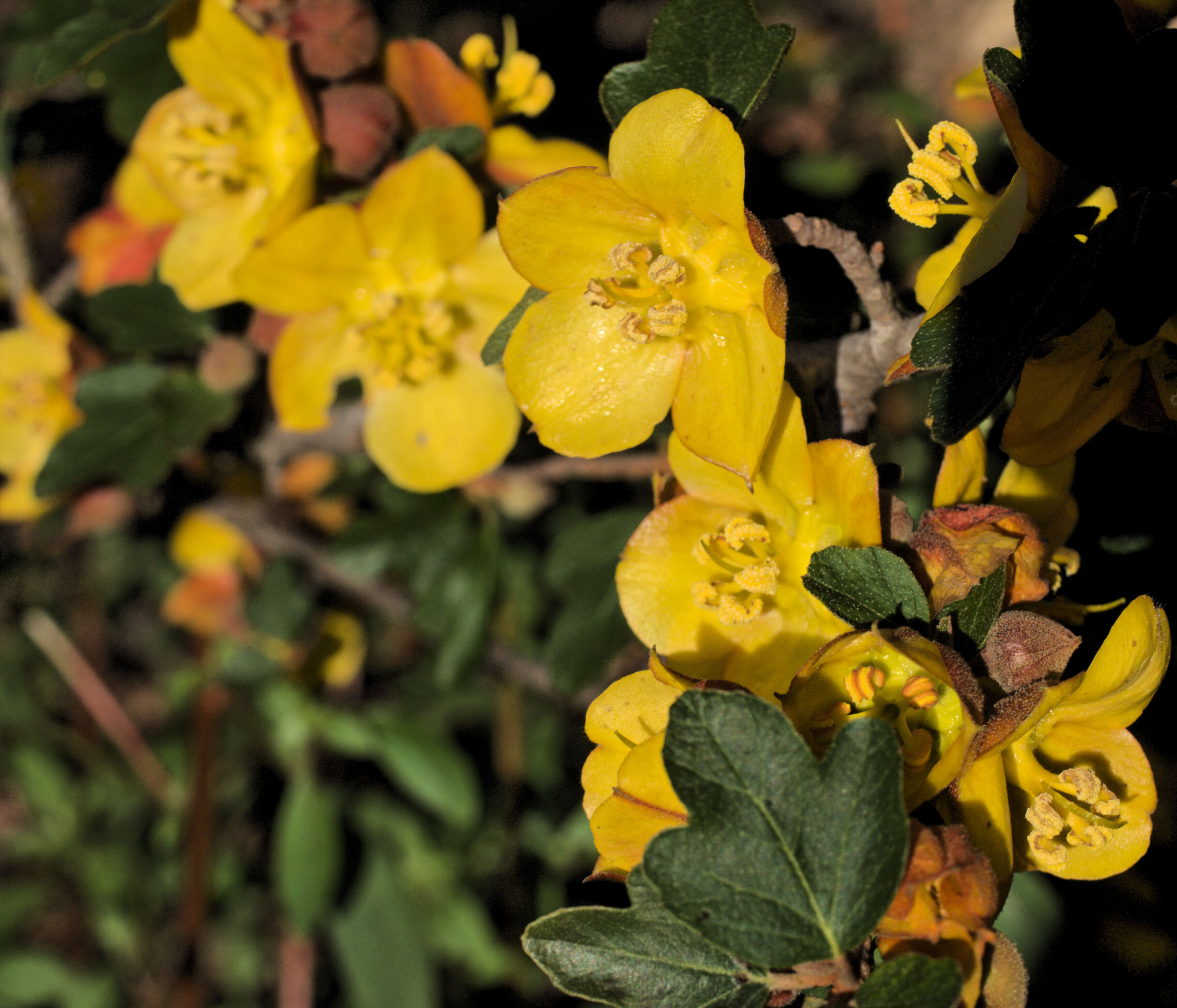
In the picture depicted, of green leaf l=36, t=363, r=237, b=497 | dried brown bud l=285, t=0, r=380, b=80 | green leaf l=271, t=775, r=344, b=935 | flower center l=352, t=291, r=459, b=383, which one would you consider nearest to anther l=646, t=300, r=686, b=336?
flower center l=352, t=291, r=459, b=383

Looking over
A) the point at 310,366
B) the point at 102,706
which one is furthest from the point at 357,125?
the point at 102,706

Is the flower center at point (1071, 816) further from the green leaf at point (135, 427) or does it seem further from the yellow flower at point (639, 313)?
the green leaf at point (135, 427)

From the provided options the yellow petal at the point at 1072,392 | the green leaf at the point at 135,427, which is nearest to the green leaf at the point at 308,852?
the green leaf at the point at 135,427

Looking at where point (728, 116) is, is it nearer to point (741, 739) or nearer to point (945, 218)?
point (741, 739)

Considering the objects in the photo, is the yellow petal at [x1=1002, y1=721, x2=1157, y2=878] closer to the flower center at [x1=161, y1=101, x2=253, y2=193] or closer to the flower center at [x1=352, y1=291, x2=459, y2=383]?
the flower center at [x1=352, y1=291, x2=459, y2=383]

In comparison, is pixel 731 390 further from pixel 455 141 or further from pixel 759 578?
pixel 455 141

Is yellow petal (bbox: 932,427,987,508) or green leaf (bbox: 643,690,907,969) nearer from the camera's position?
green leaf (bbox: 643,690,907,969)
